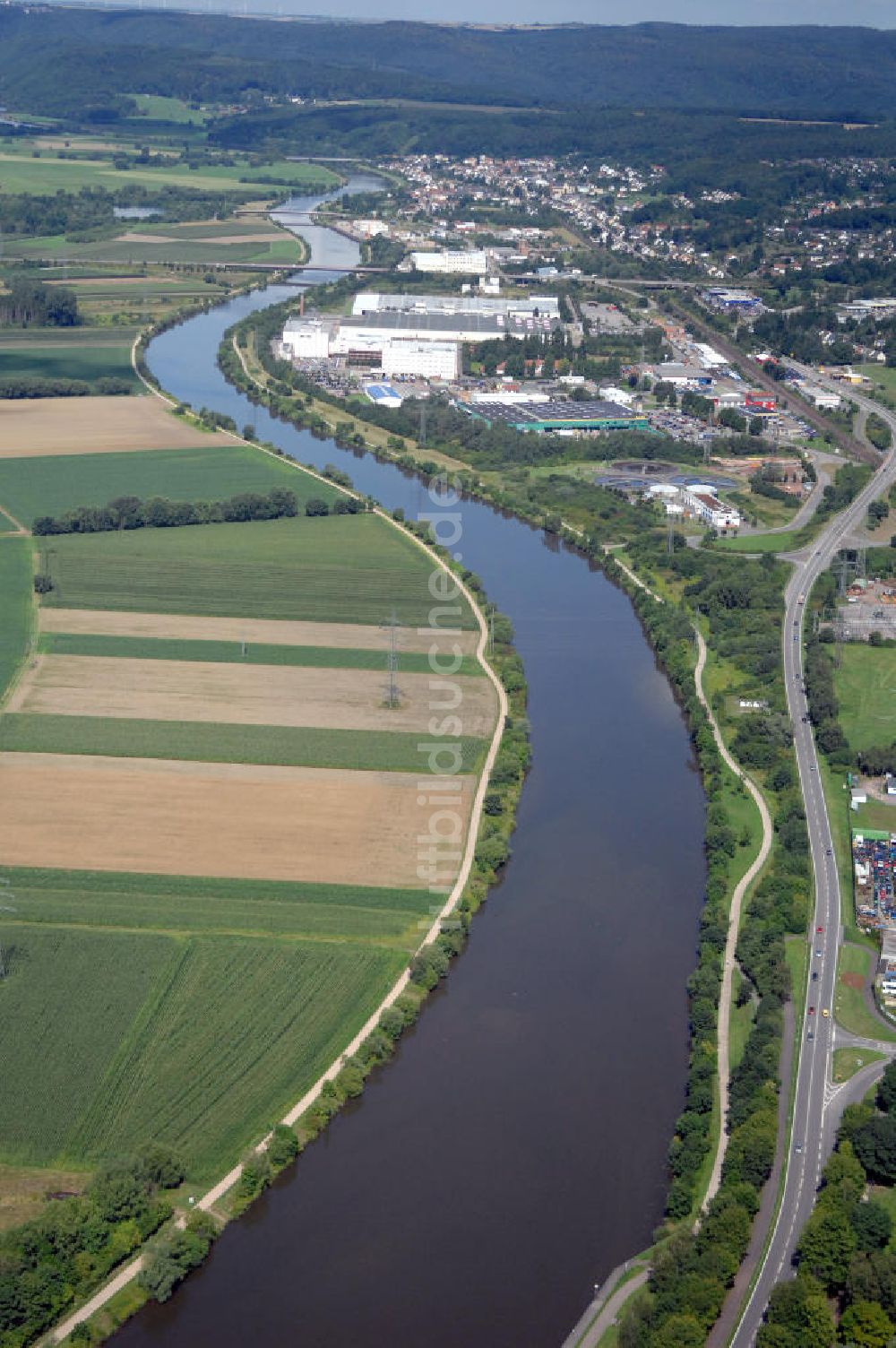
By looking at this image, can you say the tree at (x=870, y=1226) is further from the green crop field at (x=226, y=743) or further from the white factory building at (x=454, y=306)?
the white factory building at (x=454, y=306)

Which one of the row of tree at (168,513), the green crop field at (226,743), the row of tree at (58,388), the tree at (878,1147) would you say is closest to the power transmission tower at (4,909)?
the green crop field at (226,743)

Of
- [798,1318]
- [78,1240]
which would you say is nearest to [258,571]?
[78,1240]

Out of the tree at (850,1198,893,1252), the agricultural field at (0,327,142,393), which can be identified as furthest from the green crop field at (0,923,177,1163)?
the agricultural field at (0,327,142,393)

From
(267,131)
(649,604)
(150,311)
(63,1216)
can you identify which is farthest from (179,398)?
(267,131)

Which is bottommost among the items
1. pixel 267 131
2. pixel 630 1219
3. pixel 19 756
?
pixel 630 1219

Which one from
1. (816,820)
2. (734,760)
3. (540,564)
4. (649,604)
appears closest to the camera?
(816,820)

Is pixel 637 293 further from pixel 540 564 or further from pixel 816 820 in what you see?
pixel 816 820
